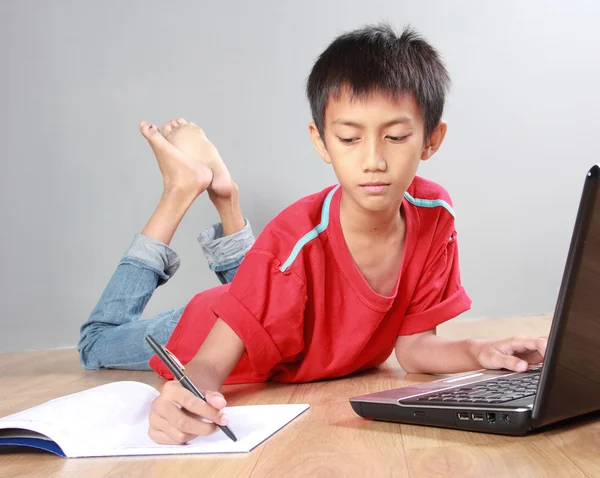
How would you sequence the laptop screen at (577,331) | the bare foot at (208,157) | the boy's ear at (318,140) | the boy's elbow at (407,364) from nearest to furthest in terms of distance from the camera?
the laptop screen at (577,331)
the boy's ear at (318,140)
the boy's elbow at (407,364)
the bare foot at (208,157)

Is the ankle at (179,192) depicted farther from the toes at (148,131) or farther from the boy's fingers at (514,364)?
the boy's fingers at (514,364)

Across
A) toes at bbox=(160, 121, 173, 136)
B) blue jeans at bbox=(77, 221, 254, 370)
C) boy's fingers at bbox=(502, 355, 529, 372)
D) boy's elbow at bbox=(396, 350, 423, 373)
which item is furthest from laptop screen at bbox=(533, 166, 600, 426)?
toes at bbox=(160, 121, 173, 136)

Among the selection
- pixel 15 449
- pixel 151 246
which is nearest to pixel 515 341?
pixel 15 449

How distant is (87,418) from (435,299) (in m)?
0.70

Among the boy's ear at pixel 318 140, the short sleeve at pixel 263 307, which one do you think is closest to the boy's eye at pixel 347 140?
the boy's ear at pixel 318 140

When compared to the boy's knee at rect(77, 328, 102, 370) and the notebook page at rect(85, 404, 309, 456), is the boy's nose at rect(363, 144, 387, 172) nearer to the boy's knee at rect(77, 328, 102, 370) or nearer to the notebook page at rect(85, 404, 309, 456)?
the notebook page at rect(85, 404, 309, 456)

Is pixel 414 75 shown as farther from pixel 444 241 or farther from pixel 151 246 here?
pixel 151 246

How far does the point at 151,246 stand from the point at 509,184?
1.17 meters

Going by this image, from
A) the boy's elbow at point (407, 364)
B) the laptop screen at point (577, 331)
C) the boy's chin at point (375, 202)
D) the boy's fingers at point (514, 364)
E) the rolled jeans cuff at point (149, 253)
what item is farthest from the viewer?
the rolled jeans cuff at point (149, 253)

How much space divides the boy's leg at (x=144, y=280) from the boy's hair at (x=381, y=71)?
1.74ft

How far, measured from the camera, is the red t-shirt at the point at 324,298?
1.18 m

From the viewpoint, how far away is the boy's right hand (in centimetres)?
82

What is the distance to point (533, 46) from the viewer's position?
226cm

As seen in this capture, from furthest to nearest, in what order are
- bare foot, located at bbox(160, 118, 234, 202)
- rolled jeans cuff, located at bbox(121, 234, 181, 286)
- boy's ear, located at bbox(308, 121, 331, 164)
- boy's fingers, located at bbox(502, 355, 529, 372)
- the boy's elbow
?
bare foot, located at bbox(160, 118, 234, 202)
rolled jeans cuff, located at bbox(121, 234, 181, 286)
the boy's elbow
boy's ear, located at bbox(308, 121, 331, 164)
boy's fingers, located at bbox(502, 355, 529, 372)
